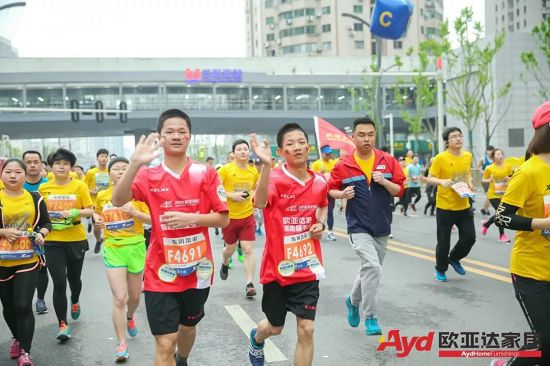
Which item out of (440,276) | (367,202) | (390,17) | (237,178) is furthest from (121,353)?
(390,17)

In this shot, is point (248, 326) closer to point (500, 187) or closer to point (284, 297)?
point (284, 297)

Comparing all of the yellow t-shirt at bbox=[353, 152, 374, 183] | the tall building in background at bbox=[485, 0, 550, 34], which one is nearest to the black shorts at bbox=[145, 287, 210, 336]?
the yellow t-shirt at bbox=[353, 152, 374, 183]

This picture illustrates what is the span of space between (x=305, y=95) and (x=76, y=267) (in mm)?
51393

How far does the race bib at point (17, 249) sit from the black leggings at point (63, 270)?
32.6 inches

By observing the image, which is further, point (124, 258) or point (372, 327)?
point (372, 327)

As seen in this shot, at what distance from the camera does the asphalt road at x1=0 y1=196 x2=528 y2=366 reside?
204 inches

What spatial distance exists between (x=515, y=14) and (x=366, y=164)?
11640cm

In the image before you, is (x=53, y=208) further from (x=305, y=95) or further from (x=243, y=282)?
(x=305, y=95)

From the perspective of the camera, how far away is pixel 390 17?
18.4 metres

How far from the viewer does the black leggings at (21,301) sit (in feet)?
16.6

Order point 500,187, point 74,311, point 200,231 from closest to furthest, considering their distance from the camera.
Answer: point 200,231 < point 74,311 < point 500,187

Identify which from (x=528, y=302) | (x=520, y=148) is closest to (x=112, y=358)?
(x=528, y=302)

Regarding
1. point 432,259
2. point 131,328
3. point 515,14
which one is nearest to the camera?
point 131,328

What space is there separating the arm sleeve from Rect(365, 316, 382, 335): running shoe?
2.35m
